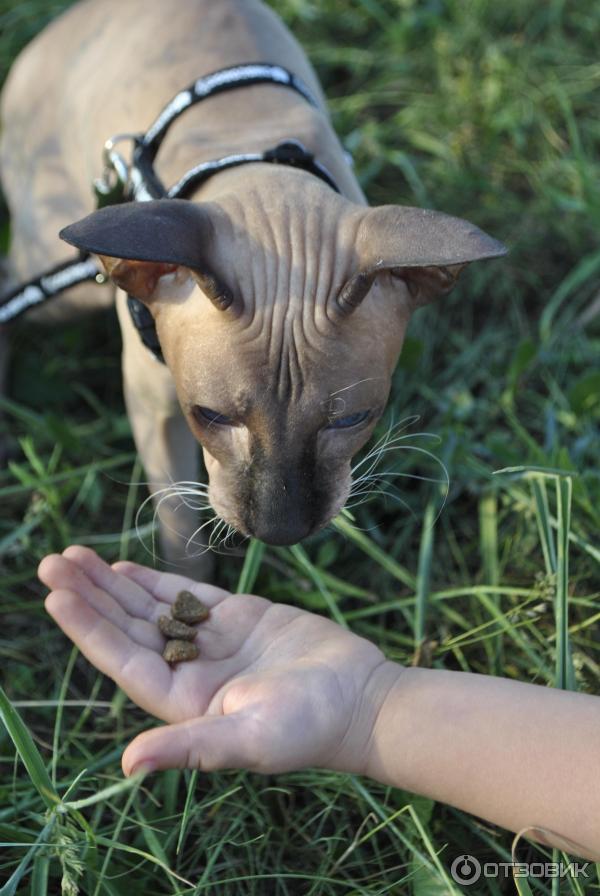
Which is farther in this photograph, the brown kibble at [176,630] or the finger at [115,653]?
the brown kibble at [176,630]

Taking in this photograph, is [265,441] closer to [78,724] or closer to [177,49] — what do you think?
[78,724]

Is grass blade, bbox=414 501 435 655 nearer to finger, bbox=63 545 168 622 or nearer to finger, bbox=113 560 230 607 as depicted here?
finger, bbox=113 560 230 607

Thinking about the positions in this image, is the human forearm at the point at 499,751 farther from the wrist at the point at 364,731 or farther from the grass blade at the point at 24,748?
the grass blade at the point at 24,748

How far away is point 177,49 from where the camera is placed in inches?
98.1

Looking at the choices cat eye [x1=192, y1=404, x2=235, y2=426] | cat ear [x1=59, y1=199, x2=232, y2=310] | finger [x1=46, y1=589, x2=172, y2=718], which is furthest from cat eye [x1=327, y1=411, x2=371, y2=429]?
finger [x1=46, y1=589, x2=172, y2=718]

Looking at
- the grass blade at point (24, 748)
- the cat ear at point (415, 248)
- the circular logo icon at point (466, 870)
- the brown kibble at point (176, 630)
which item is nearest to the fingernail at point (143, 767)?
the grass blade at point (24, 748)

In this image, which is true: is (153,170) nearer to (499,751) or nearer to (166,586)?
(166,586)

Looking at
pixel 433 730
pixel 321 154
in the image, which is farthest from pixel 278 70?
pixel 433 730

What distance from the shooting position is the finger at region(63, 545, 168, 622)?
193 cm

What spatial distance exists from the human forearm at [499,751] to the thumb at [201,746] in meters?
0.32

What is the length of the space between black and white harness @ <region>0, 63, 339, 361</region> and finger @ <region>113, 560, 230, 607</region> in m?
0.48

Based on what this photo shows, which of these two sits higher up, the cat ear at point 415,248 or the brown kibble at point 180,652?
the cat ear at point 415,248

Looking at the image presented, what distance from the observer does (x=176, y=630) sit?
185 centimetres

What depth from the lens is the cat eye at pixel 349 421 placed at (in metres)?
1.82
